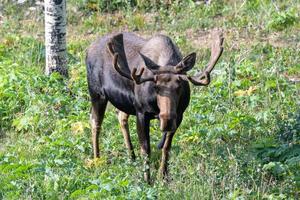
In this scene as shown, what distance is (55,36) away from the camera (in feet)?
39.3

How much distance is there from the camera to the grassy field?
8.19 metres

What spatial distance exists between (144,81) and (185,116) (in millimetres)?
2462

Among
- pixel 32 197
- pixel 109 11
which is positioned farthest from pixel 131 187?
pixel 109 11

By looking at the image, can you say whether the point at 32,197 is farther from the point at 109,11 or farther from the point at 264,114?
the point at 109,11

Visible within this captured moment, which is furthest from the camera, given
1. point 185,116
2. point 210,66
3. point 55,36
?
point 55,36

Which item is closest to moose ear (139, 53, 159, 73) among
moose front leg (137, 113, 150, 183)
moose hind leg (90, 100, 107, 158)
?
moose front leg (137, 113, 150, 183)

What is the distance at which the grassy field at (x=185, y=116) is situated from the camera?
819cm

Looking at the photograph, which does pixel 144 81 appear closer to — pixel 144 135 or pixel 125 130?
pixel 144 135

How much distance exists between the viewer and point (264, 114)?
33.5 ft

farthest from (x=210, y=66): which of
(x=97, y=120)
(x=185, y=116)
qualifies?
(x=185, y=116)

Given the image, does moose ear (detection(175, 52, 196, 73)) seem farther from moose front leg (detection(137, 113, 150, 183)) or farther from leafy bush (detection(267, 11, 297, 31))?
leafy bush (detection(267, 11, 297, 31))

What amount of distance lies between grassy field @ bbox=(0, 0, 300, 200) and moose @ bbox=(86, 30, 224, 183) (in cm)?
35

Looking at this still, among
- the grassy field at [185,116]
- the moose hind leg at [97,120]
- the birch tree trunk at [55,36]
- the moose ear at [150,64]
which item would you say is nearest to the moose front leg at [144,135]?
the grassy field at [185,116]

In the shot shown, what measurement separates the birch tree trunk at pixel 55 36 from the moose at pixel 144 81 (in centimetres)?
230
